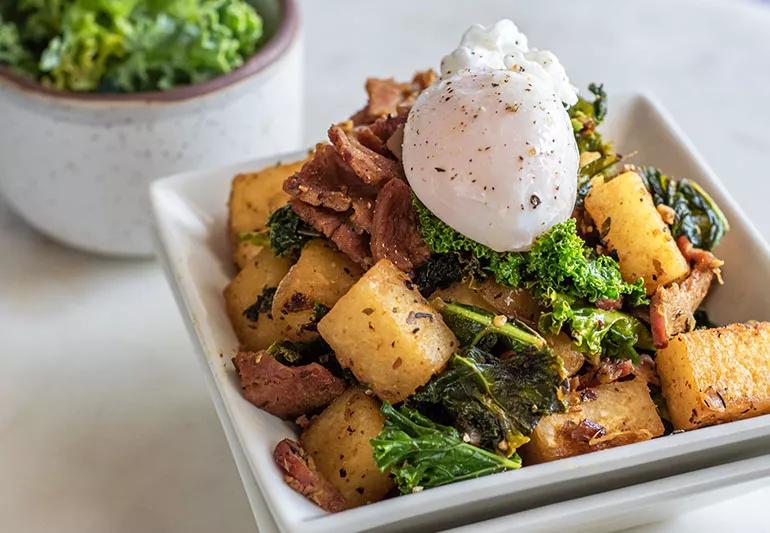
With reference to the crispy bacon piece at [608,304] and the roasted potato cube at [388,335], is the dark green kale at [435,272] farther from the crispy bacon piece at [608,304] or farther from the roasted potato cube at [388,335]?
the crispy bacon piece at [608,304]

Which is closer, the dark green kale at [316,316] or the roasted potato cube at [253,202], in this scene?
the dark green kale at [316,316]

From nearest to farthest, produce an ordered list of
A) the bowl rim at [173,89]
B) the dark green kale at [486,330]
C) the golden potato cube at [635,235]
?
the dark green kale at [486,330], the golden potato cube at [635,235], the bowl rim at [173,89]

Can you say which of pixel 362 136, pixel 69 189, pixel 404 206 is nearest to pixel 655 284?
pixel 404 206

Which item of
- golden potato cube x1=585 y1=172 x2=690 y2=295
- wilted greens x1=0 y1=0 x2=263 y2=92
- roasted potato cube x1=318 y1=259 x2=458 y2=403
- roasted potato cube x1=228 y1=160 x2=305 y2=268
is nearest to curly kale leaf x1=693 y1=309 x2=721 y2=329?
golden potato cube x1=585 y1=172 x2=690 y2=295

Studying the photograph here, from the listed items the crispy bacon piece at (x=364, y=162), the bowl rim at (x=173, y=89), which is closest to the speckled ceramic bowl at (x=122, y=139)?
the bowl rim at (x=173, y=89)

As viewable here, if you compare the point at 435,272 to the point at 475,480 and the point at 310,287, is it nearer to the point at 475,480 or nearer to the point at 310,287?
the point at 310,287

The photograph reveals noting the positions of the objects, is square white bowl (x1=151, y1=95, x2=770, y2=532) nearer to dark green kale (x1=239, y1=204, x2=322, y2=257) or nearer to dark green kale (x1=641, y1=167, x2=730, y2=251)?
dark green kale (x1=641, y1=167, x2=730, y2=251)
